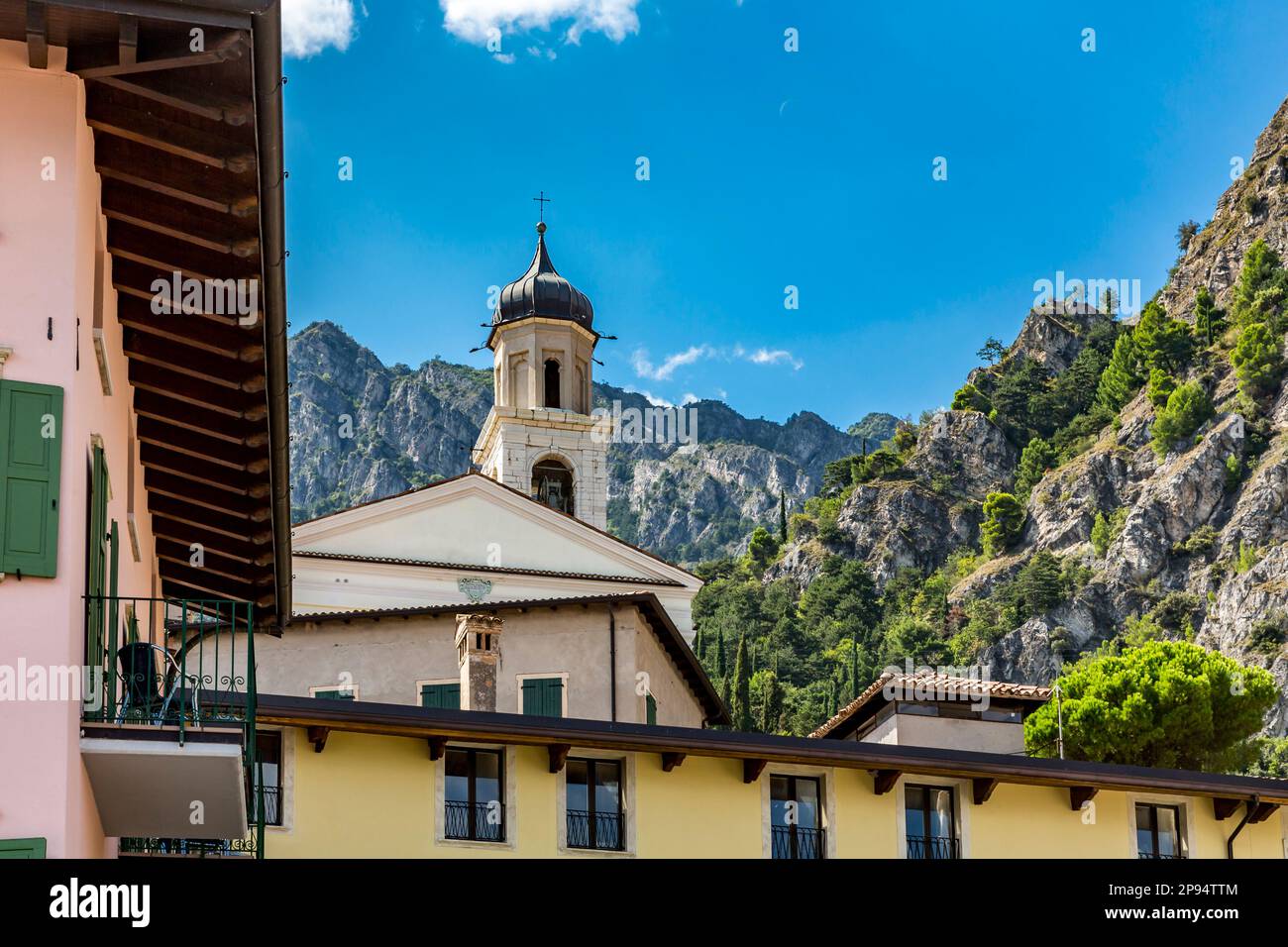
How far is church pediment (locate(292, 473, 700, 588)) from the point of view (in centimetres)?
4428

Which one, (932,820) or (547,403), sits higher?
(547,403)

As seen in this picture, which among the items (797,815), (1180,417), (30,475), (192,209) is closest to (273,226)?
(192,209)

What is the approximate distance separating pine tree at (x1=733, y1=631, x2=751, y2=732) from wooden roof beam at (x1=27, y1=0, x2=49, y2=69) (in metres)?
71.4

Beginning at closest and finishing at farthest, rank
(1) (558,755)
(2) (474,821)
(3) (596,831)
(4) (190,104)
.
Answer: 1. (4) (190,104)
2. (2) (474,821)
3. (1) (558,755)
4. (3) (596,831)

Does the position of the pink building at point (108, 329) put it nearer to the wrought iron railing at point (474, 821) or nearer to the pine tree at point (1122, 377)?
the wrought iron railing at point (474, 821)

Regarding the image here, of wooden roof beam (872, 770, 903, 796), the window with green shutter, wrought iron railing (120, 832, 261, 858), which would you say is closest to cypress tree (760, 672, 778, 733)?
the window with green shutter

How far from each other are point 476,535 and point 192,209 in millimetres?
33989

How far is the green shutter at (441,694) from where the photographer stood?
34281 mm

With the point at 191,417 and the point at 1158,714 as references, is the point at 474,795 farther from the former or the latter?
the point at 1158,714

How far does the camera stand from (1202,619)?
108562mm

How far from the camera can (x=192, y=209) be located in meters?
11.6

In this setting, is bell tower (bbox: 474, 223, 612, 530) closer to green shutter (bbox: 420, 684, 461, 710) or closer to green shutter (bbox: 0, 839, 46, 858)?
green shutter (bbox: 420, 684, 461, 710)
